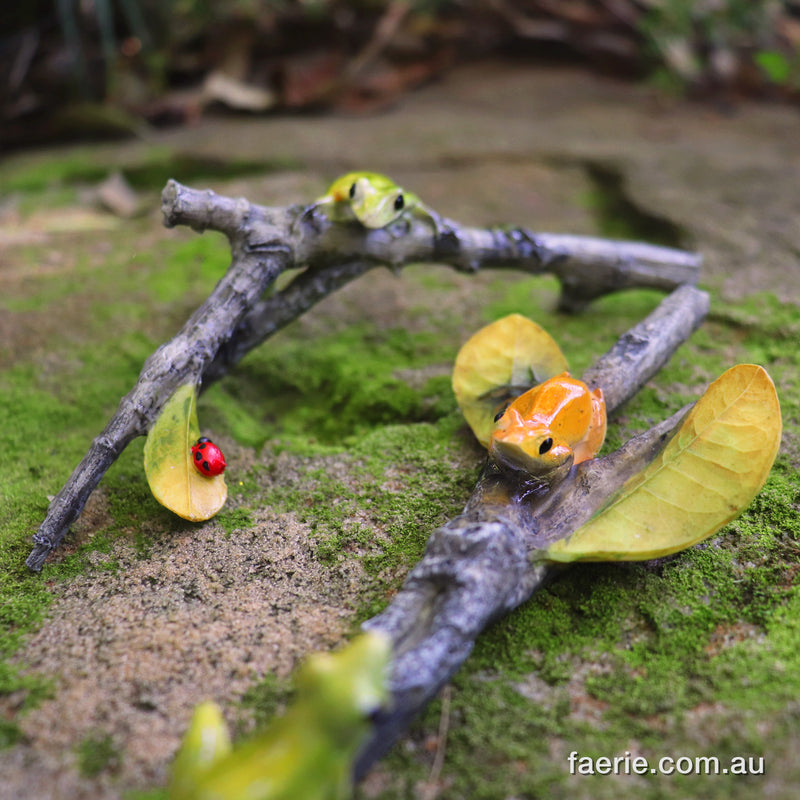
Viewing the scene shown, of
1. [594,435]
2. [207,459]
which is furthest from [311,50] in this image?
[594,435]

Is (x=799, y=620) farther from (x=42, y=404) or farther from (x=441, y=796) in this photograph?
(x=42, y=404)

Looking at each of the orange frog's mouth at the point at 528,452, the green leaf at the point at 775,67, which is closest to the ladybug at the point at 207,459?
the orange frog's mouth at the point at 528,452

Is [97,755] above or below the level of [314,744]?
below

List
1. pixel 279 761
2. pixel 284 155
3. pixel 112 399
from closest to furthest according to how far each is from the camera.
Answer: pixel 279 761 < pixel 112 399 < pixel 284 155

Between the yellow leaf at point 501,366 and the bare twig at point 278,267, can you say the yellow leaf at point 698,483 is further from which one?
the bare twig at point 278,267

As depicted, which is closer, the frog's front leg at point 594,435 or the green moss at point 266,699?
the green moss at point 266,699

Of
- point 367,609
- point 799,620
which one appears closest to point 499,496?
point 367,609

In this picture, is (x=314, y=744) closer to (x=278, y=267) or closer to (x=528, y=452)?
(x=528, y=452)
